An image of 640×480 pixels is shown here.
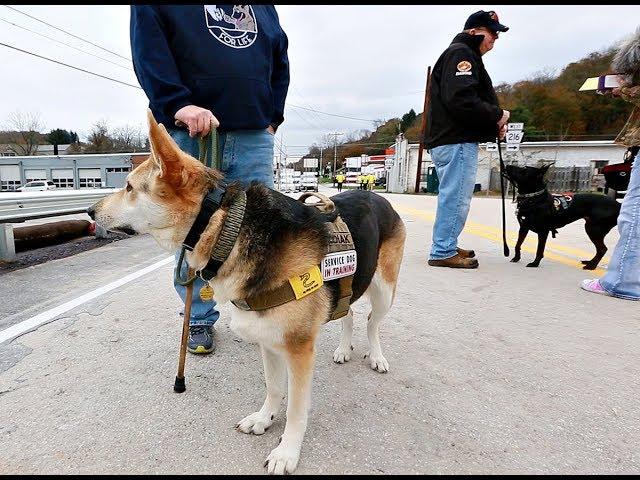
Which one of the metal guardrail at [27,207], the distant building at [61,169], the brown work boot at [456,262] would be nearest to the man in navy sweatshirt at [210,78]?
the metal guardrail at [27,207]

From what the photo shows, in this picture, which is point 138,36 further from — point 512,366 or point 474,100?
point 474,100

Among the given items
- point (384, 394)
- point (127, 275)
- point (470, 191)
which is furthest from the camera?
point (470, 191)

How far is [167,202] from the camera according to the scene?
1.61 meters

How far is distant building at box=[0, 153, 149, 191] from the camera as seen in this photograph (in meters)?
51.4

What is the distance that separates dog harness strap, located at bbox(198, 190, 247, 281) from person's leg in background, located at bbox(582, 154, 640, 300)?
3648 millimetres

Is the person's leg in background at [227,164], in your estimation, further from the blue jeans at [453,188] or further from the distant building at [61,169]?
the distant building at [61,169]

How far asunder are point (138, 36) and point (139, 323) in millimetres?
2040

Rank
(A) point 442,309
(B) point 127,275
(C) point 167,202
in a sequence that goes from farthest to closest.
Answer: (B) point 127,275 → (A) point 442,309 → (C) point 167,202

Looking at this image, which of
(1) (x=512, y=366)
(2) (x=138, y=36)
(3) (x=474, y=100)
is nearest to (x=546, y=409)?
(1) (x=512, y=366)

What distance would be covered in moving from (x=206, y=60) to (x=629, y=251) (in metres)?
3.93

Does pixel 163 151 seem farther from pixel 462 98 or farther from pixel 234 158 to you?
pixel 462 98

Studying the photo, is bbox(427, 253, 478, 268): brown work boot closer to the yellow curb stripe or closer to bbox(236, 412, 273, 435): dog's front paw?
the yellow curb stripe

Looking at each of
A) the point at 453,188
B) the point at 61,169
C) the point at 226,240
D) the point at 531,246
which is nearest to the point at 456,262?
the point at 453,188

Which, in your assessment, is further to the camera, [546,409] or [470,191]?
[470,191]
